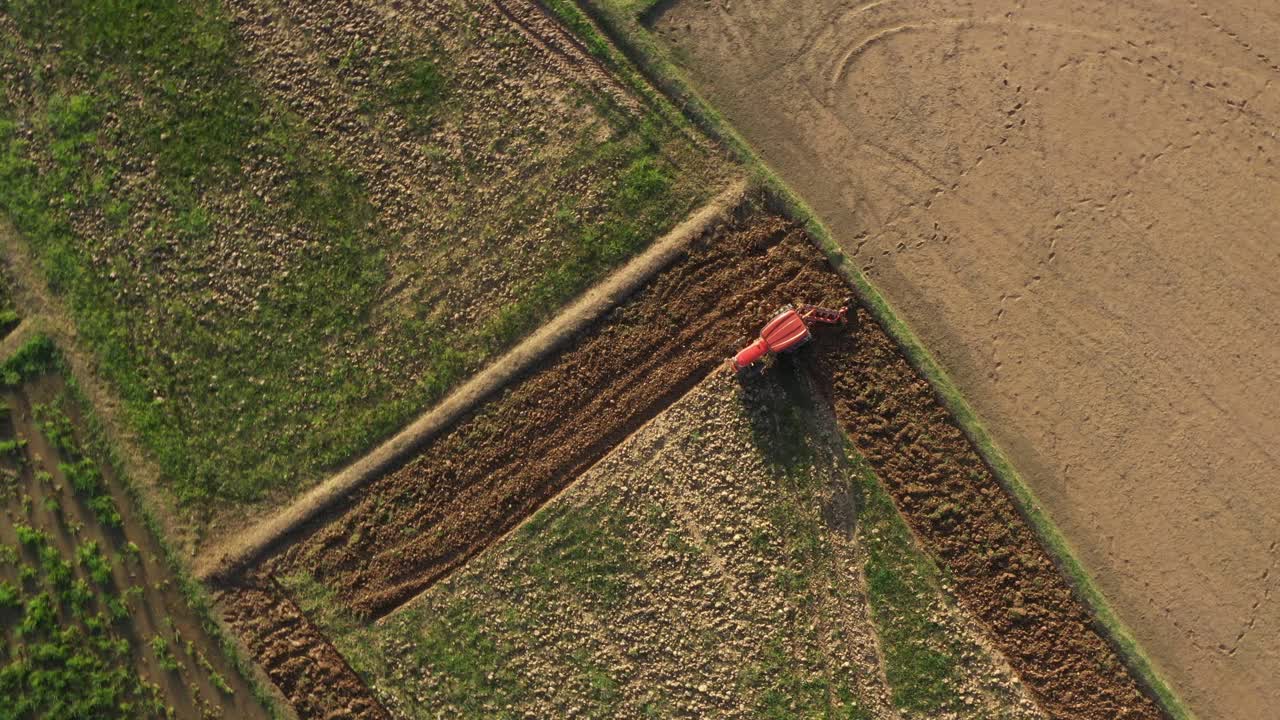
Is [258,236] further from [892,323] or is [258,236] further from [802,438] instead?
[892,323]

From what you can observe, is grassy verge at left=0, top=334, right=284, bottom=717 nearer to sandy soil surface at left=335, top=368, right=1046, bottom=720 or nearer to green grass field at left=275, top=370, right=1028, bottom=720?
green grass field at left=275, top=370, right=1028, bottom=720

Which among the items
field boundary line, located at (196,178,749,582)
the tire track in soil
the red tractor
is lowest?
the tire track in soil

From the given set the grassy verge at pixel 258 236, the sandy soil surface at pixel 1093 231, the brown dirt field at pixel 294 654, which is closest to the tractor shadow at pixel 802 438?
the sandy soil surface at pixel 1093 231

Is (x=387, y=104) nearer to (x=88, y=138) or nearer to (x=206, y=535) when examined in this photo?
(x=88, y=138)

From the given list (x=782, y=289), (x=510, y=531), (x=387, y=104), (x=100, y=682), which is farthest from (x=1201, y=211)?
(x=100, y=682)

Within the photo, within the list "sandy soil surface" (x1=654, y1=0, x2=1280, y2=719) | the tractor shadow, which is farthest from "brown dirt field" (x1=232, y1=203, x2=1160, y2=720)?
"sandy soil surface" (x1=654, y1=0, x2=1280, y2=719)
